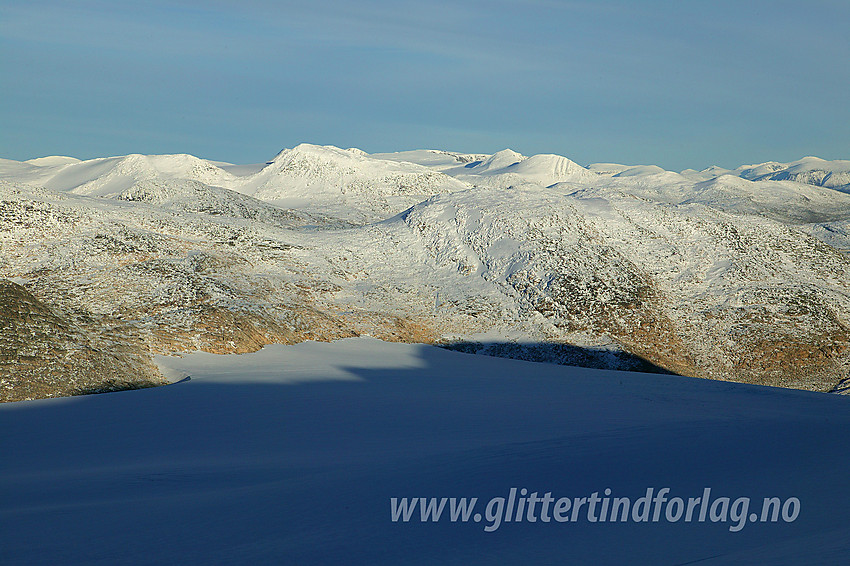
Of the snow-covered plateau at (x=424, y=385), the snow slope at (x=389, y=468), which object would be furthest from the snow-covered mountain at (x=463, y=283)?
the snow slope at (x=389, y=468)

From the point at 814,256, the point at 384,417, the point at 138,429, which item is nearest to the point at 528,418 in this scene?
the point at 384,417

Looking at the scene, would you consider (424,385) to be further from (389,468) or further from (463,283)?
(463,283)

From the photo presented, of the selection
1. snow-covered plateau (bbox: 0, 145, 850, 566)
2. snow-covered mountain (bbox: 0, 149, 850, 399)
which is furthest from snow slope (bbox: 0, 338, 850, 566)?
snow-covered mountain (bbox: 0, 149, 850, 399)

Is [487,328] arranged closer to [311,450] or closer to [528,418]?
[528,418]

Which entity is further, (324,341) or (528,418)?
(324,341)

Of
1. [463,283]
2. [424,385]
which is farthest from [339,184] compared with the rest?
[424,385]

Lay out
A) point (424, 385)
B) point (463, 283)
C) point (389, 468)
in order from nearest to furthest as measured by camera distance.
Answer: point (389, 468) < point (424, 385) < point (463, 283)
